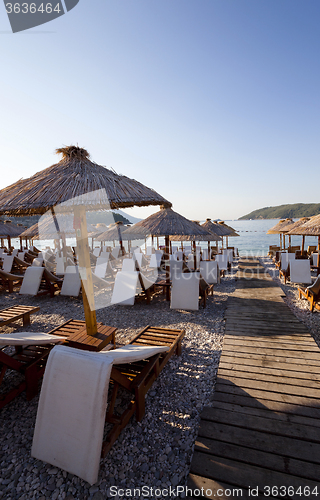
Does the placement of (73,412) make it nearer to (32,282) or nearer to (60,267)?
(32,282)

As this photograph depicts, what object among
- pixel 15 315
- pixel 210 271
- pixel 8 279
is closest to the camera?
pixel 15 315

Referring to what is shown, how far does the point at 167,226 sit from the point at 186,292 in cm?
177

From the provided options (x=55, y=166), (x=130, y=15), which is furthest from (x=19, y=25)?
(x=130, y=15)

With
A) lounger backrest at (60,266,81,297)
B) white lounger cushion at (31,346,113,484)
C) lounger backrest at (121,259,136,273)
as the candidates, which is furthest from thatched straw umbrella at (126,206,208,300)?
white lounger cushion at (31,346,113,484)

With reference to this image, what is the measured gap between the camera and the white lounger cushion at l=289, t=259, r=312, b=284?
276 inches

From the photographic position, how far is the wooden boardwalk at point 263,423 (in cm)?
153

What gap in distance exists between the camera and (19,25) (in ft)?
11.3

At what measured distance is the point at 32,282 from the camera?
6.16 meters

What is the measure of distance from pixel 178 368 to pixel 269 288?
5.07 metres

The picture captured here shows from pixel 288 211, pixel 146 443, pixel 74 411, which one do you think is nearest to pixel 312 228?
pixel 146 443

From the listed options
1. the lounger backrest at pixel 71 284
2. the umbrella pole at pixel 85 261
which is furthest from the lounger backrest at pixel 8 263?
the umbrella pole at pixel 85 261

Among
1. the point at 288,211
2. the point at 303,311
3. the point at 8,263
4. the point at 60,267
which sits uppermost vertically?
the point at 288,211

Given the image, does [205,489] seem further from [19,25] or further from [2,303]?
[2,303]

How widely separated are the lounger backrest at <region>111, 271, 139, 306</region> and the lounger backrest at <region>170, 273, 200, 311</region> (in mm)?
969
